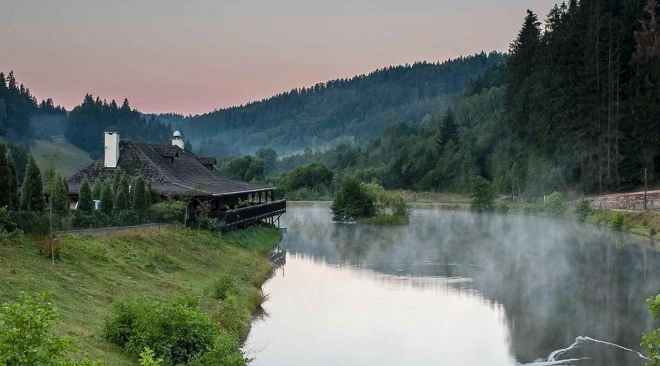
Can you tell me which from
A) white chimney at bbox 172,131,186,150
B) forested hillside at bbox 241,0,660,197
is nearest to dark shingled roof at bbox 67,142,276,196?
white chimney at bbox 172,131,186,150

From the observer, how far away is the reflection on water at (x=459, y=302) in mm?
19516

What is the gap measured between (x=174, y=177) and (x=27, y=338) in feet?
105

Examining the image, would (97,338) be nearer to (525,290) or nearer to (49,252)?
(49,252)

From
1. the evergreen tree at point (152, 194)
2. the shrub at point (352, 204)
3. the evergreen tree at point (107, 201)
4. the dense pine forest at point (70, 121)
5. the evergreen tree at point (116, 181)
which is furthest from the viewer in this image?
the dense pine forest at point (70, 121)

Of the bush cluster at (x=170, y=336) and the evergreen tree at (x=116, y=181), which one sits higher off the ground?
the evergreen tree at (x=116, y=181)

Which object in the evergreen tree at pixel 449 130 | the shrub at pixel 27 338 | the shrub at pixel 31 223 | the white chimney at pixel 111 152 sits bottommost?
the shrub at pixel 27 338

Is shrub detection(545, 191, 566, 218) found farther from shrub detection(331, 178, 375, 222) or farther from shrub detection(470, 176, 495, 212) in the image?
shrub detection(331, 178, 375, 222)

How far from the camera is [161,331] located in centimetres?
1468

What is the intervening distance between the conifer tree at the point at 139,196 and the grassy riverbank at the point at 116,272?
1.94m

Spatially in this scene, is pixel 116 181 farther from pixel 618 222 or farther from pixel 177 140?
pixel 618 222

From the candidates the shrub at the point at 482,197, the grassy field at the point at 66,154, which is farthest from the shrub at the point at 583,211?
the grassy field at the point at 66,154

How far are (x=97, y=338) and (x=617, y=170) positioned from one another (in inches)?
2306

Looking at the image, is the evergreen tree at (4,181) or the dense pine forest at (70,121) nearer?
the evergreen tree at (4,181)

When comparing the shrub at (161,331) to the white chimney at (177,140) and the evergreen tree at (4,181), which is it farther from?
the white chimney at (177,140)
